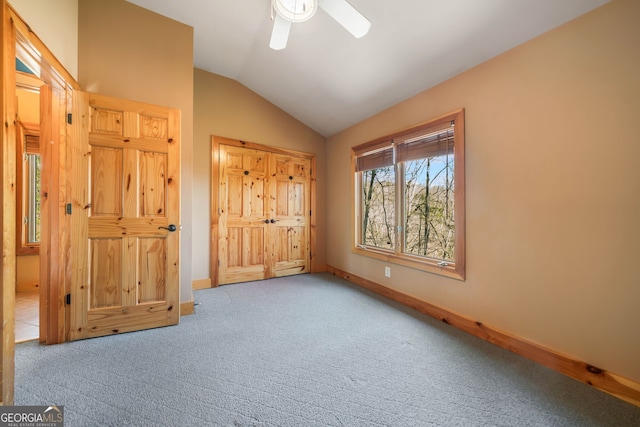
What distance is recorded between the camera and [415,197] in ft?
9.55

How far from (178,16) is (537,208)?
3.75m

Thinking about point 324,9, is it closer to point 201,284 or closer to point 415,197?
point 415,197

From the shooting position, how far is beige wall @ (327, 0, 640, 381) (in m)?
1.45

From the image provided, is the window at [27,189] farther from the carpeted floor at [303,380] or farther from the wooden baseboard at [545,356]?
the wooden baseboard at [545,356]

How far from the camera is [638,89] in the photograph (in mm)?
1405

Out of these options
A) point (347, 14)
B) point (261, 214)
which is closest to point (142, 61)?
point (347, 14)

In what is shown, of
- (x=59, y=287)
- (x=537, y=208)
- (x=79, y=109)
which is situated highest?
(x=79, y=109)

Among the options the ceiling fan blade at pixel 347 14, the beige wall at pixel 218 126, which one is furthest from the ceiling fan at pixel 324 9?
the beige wall at pixel 218 126

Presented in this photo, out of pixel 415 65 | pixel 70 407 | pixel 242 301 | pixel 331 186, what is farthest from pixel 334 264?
pixel 70 407

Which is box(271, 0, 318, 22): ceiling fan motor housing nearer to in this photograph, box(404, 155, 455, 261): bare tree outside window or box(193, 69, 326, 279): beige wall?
box(404, 155, 455, 261): bare tree outside window

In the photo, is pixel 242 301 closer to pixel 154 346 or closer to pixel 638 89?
pixel 154 346

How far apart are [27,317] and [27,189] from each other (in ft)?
6.79

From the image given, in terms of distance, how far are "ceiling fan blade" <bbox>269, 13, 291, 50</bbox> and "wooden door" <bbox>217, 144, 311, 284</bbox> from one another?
78.8 inches
